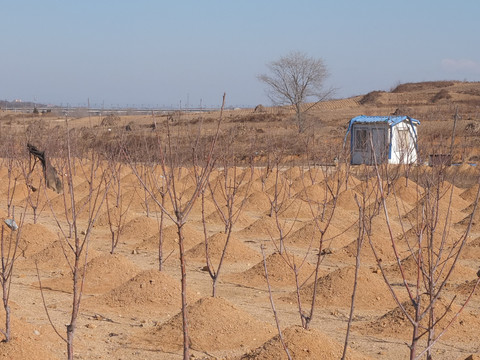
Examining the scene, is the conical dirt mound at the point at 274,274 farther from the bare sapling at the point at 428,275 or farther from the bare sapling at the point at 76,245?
the bare sapling at the point at 76,245

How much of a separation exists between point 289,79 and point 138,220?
92.4 feet

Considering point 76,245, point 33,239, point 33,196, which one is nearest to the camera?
point 76,245

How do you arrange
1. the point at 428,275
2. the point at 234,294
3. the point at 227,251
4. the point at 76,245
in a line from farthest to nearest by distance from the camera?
the point at 227,251
the point at 234,294
the point at 76,245
the point at 428,275

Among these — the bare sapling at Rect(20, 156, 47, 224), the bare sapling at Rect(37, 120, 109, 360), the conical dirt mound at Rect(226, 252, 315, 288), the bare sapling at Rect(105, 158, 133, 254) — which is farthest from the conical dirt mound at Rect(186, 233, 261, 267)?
the bare sapling at Rect(20, 156, 47, 224)

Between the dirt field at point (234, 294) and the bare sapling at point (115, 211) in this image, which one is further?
the bare sapling at point (115, 211)

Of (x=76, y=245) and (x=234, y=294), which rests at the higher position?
(x=76, y=245)

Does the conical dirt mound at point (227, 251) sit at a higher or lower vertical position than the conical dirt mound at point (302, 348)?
lower

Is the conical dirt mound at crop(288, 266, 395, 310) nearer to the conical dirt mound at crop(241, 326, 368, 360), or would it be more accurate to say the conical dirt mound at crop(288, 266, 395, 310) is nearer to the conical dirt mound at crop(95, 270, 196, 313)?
the conical dirt mound at crop(95, 270, 196, 313)

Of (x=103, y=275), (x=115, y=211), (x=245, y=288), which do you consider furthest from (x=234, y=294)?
(x=115, y=211)

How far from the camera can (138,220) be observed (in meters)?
11.7

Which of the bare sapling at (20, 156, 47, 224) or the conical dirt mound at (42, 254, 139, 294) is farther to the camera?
the bare sapling at (20, 156, 47, 224)

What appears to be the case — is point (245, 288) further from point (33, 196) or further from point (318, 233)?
point (33, 196)

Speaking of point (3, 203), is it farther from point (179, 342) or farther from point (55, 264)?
point (179, 342)

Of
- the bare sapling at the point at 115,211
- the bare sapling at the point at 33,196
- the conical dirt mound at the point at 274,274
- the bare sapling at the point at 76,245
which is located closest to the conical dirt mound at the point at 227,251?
the conical dirt mound at the point at 274,274
